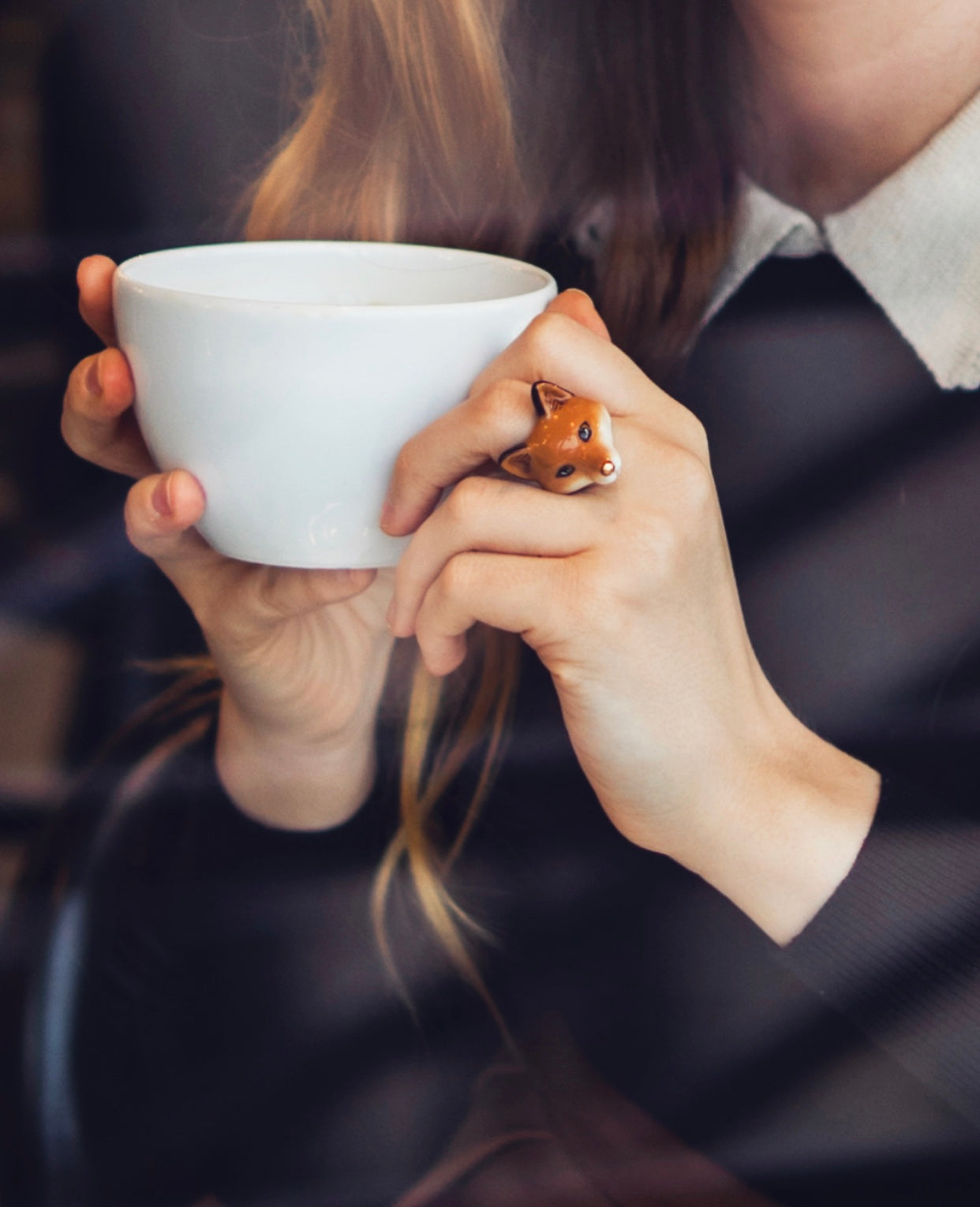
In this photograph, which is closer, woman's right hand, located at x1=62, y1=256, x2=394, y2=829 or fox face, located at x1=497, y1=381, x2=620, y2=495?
fox face, located at x1=497, y1=381, x2=620, y2=495

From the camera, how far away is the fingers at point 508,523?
1.03 feet

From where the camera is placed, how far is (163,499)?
0.32 m

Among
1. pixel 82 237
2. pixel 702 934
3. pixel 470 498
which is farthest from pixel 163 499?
pixel 702 934

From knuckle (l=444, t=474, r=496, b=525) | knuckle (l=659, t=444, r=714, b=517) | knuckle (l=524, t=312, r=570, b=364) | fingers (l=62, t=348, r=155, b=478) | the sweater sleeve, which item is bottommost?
the sweater sleeve

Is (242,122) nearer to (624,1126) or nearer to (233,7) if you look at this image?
(233,7)

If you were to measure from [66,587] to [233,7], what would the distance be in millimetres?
306

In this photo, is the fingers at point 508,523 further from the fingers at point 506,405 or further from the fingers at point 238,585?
the fingers at point 238,585

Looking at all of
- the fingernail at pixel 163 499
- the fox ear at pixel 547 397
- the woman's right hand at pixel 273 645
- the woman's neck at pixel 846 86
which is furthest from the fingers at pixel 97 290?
the woman's neck at pixel 846 86

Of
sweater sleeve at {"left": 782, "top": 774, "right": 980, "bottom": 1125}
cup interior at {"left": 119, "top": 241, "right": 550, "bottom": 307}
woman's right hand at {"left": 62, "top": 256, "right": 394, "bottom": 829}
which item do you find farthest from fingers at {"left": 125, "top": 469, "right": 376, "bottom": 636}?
sweater sleeve at {"left": 782, "top": 774, "right": 980, "bottom": 1125}

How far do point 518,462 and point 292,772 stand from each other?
1.08 ft

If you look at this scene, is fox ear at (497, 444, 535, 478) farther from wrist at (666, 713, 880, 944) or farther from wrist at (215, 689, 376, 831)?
wrist at (215, 689, 376, 831)

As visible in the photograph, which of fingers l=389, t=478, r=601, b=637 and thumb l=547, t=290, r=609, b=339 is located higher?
thumb l=547, t=290, r=609, b=339

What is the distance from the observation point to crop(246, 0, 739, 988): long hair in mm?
465

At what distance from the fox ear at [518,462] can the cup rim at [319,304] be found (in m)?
0.04
